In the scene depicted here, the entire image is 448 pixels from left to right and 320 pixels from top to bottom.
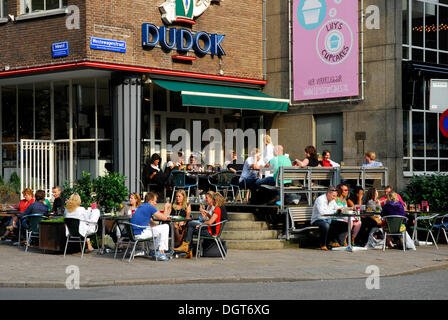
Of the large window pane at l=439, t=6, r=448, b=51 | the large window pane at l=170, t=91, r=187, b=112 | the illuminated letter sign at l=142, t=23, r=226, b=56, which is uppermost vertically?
the large window pane at l=439, t=6, r=448, b=51

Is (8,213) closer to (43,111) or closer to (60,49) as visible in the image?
(60,49)

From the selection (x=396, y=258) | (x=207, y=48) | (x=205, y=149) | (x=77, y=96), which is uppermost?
(x=207, y=48)

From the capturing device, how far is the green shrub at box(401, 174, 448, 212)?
18609mm

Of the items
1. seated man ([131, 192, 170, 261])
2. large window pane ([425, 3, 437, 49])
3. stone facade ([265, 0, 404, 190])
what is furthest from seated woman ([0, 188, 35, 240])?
large window pane ([425, 3, 437, 49])

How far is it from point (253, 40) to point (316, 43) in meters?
2.31

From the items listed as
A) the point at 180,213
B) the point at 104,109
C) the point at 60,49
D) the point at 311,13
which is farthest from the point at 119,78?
the point at 311,13

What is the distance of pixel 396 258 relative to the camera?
47.1 feet

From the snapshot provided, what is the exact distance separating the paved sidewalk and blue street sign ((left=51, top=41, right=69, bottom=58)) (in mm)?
→ 6163

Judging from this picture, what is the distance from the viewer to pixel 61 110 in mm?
21922

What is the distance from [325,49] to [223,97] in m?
3.65

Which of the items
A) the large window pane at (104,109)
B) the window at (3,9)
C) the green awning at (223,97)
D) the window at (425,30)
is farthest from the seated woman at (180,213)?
the window at (425,30)

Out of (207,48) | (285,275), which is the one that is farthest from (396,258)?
(207,48)

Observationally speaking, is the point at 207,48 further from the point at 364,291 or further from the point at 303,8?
the point at 364,291

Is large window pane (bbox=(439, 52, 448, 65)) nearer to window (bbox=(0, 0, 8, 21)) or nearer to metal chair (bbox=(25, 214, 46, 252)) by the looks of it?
window (bbox=(0, 0, 8, 21))
